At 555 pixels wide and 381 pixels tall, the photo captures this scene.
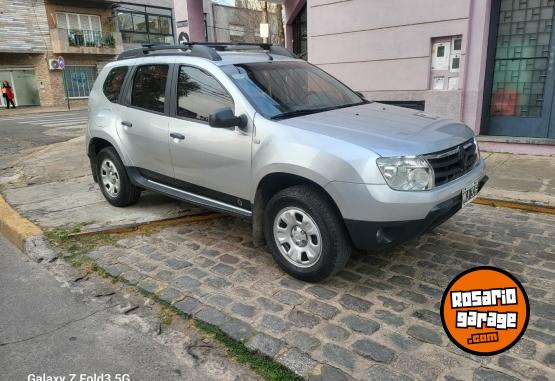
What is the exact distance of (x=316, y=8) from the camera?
31.6ft

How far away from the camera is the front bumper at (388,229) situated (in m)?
3.17

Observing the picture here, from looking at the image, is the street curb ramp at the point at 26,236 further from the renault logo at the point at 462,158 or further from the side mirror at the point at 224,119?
the renault logo at the point at 462,158

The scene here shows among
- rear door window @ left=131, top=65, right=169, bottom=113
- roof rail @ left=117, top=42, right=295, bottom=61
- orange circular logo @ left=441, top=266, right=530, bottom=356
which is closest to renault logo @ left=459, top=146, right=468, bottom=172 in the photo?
orange circular logo @ left=441, top=266, right=530, bottom=356

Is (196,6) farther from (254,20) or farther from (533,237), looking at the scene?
(254,20)

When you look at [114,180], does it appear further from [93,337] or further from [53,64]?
[53,64]

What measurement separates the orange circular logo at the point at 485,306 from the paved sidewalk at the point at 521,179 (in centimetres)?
330

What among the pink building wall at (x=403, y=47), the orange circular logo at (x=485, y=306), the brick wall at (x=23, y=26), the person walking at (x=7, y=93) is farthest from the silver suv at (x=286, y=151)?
the brick wall at (x=23, y=26)

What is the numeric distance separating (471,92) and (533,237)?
4.11 m

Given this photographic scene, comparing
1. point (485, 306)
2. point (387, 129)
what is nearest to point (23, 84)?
point (387, 129)

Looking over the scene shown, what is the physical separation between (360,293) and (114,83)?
3.79 metres

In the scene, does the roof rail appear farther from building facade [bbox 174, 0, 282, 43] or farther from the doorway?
the doorway

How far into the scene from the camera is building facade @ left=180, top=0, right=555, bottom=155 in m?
7.38

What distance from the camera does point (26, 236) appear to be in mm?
4574

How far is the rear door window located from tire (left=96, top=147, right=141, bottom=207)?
0.76 meters
